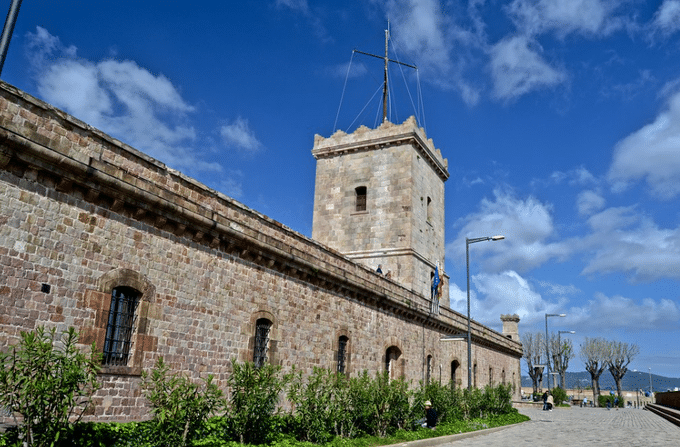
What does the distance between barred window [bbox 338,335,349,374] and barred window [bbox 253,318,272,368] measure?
12.8ft

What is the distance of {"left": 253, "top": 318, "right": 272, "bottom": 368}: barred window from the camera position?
45.9 ft

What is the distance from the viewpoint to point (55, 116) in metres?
9.60

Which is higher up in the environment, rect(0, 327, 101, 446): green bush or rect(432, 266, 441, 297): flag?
rect(432, 266, 441, 297): flag

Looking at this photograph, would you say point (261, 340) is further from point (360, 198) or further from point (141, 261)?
point (360, 198)

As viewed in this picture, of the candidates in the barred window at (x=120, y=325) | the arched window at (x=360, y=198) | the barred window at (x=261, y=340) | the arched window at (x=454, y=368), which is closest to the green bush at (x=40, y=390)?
the barred window at (x=120, y=325)

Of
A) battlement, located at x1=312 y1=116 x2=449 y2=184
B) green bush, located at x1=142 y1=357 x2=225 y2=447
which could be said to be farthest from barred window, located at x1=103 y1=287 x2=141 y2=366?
battlement, located at x1=312 y1=116 x2=449 y2=184

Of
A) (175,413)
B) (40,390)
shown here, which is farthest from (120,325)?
(40,390)

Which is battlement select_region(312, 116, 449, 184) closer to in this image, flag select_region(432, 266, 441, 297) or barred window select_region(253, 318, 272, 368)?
flag select_region(432, 266, 441, 297)

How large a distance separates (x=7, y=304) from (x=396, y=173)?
70.6 feet

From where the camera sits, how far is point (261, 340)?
14.3m

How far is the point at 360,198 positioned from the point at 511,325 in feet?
91.6

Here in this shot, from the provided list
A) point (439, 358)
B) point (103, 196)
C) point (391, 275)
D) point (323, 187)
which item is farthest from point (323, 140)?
point (103, 196)

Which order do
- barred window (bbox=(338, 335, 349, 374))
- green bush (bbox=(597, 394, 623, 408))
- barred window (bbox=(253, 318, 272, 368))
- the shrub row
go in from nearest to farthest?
the shrub row < barred window (bbox=(253, 318, 272, 368)) < barred window (bbox=(338, 335, 349, 374)) < green bush (bbox=(597, 394, 623, 408))

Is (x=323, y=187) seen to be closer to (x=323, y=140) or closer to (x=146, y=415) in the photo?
(x=323, y=140)
